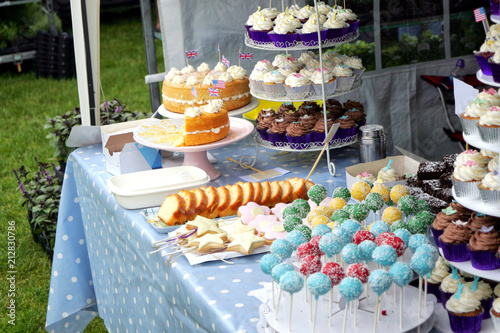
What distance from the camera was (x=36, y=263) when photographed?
14.8 feet

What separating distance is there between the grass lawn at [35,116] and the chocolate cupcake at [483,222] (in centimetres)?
272

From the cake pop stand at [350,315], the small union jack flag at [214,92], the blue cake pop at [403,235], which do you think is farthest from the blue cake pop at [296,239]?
the small union jack flag at [214,92]

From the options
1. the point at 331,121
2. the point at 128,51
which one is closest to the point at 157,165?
the point at 331,121

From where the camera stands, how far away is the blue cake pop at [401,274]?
1.40 meters

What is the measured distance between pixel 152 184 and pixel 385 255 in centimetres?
133

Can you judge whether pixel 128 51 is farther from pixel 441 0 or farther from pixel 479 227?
pixel 479 227

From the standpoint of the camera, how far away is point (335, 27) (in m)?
2.66

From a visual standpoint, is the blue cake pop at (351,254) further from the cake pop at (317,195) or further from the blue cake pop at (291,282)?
the cake pop at (317,195)

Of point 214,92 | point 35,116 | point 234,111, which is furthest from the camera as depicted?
point 35,116

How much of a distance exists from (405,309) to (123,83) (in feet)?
27.0

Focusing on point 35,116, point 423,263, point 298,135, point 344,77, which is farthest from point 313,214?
point 35,116

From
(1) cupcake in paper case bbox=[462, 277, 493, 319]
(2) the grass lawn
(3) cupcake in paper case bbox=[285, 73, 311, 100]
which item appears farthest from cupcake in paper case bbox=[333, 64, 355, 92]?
(2) the grass lawn

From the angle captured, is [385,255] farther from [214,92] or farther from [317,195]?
[214,92]

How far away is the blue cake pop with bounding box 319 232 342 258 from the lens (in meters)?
1.49
